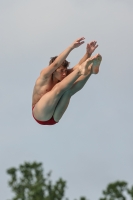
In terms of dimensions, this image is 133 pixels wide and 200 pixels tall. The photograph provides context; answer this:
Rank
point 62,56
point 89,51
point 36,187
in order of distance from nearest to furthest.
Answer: point 62,56 < point 89,51 < point 36,187

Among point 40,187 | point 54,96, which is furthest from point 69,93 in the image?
point 40,187

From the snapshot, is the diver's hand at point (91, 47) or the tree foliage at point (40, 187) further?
the tree foliage at point (40, 187)

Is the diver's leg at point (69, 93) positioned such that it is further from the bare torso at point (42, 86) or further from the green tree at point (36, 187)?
the green tree at point (36, 187)

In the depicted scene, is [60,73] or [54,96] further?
[60,73]

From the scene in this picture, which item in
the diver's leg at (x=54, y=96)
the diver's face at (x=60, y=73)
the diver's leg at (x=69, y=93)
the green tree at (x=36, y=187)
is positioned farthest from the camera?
the green tree at (x=36, y=187)

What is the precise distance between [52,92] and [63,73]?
77 cm

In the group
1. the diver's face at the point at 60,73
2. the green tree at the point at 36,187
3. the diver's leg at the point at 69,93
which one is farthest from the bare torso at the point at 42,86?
the green tree at the point at 36,187

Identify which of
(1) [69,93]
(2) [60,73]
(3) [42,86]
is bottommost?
(1) [69,93]

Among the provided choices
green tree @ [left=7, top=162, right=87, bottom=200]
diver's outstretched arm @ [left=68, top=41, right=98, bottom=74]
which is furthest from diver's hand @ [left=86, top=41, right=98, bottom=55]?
green tree @ [left=7, top=162, right=87, bottom=200]

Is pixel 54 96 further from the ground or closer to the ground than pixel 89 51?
closer to the ground

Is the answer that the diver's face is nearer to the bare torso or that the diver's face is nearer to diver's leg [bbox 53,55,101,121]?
the bare torso

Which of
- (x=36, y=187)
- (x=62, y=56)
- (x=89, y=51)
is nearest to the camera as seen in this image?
(x=62, y=56)

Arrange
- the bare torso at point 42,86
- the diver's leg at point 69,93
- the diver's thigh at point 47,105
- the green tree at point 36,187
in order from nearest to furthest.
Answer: the diver's leg at point 69,93 < the diver's thigh at point 47,105 < the bare torso at point 42,86 < the green tree at point 36,187

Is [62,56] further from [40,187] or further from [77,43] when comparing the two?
[40,187]
